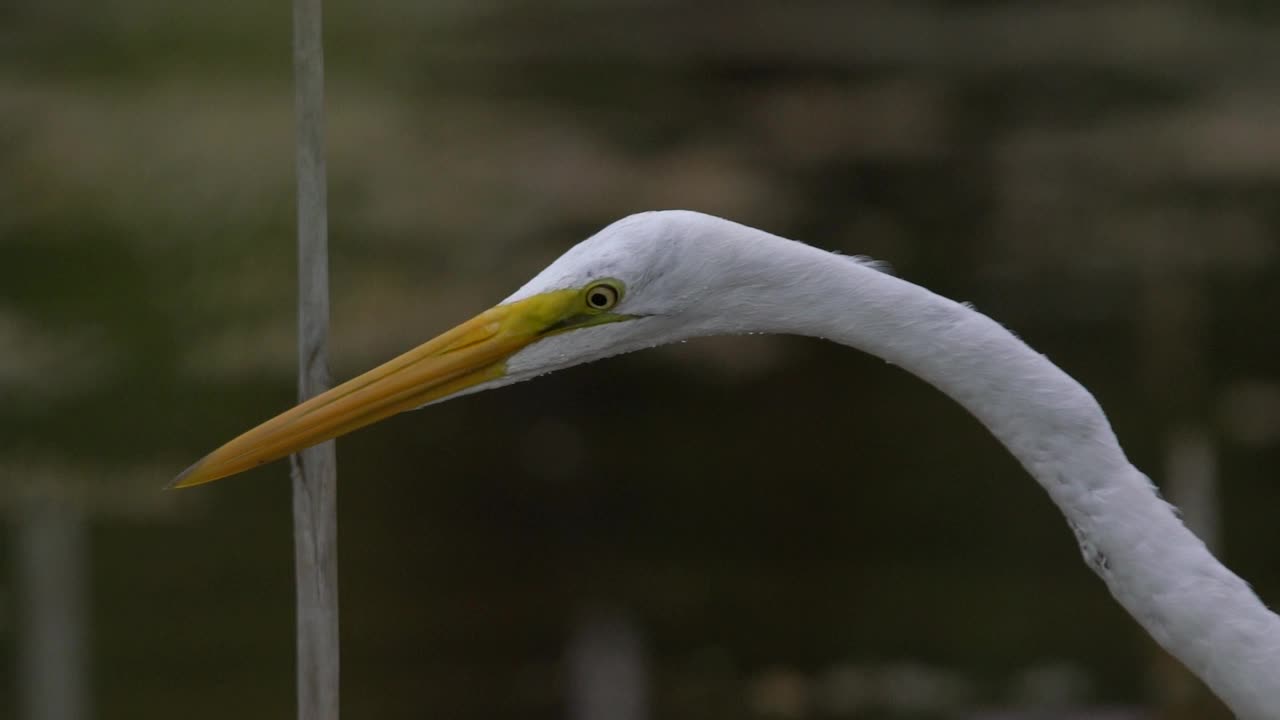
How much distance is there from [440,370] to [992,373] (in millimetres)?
410

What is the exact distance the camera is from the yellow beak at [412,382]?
0.96m

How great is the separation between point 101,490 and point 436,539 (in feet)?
1.89

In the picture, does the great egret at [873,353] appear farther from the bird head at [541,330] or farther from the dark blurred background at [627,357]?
the dark blurred background at [627,357]

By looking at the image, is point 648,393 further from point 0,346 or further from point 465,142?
point 0,346

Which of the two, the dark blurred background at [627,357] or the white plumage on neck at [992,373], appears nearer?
the white plumage on neck at [992,373]

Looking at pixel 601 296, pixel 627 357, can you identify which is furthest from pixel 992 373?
pixel 627 357

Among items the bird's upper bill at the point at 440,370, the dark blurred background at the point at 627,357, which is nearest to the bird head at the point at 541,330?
the bird's upper bill at the point at 440,370

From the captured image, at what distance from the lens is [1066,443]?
3.18ft

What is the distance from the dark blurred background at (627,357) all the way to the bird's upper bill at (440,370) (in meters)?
1.35

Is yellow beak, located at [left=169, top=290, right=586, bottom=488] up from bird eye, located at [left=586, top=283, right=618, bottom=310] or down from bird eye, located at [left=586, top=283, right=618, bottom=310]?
down

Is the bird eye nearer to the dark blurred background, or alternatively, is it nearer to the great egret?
the great egret

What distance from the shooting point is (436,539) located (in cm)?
239

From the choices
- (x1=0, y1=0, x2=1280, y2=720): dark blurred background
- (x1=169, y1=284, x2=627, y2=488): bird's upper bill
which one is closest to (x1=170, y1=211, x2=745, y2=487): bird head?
(x1=169, y1=284, x2=627, y2=488): bird's upper bill

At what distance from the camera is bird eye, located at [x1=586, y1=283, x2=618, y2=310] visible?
3.24ft
